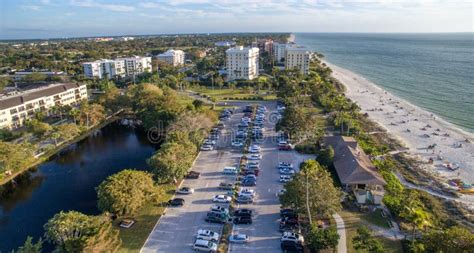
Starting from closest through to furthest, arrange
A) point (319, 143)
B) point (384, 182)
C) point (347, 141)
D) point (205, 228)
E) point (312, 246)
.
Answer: point (312, 246)
point (205, 228)
point (384, 182)
point (347, 141)
point (319, 143)

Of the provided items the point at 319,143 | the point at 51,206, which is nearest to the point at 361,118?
the point at 319,143

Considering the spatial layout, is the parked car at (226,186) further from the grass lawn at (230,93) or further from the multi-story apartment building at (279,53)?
the multi-story apartment building at (279,53)

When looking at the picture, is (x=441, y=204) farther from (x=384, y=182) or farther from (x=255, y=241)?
(x=255, y=241)

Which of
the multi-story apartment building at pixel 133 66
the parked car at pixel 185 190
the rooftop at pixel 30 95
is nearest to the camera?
the parked car at pixel 185 190

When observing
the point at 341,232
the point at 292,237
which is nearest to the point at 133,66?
the point at 292,237

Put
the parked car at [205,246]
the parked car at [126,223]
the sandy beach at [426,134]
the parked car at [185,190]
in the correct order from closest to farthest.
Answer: the parked car at [205,246], the parked car at [126,223], the parked car at [185,190], the sandy beach at [426,134]

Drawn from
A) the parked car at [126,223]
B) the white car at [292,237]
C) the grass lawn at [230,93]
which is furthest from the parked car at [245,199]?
the grass lawn at [230,93]

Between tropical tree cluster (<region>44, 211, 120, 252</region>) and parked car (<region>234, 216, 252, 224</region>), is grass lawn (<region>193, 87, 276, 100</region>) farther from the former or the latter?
tropical tree cluster (<region>44, 211, 120, 252</region>)
